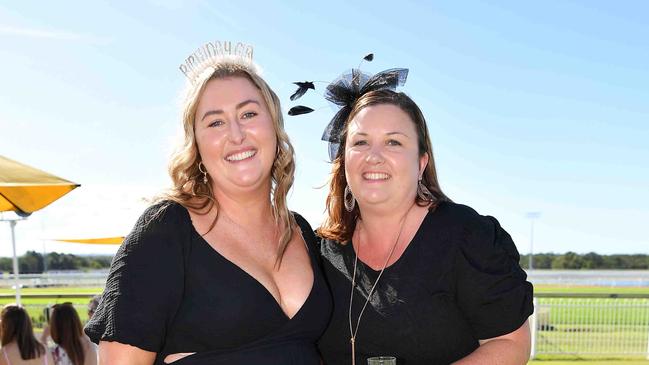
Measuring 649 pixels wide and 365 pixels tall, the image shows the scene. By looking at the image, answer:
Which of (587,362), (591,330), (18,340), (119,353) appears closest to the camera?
(119,353)

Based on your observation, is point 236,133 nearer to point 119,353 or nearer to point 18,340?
point 119,353

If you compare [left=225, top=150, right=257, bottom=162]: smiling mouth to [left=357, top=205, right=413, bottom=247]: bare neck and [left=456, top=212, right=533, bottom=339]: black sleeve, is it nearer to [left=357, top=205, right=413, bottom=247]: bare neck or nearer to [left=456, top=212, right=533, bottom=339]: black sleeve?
[left=357, top=205, right=413, bottom=247]: bare neck

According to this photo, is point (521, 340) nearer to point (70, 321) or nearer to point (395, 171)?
point (395, 171)

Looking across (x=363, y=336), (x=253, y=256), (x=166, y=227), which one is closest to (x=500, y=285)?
(x=363, y=336)

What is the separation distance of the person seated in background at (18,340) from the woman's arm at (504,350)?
5.43 m

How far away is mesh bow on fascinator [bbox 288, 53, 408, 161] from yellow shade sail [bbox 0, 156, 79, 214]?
339cm

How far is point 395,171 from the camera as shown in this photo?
2420 mm

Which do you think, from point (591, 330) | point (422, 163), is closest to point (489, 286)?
point (422, 163)

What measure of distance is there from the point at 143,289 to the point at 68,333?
514cm

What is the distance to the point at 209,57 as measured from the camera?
237 cm

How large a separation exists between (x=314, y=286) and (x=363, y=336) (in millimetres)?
281

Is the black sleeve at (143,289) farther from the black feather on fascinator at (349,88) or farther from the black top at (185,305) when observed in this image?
the black feather on fascinator at (349,88)

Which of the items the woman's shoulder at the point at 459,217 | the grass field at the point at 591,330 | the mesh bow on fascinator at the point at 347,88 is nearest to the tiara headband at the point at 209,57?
the mesh bow on fascinator at the point at 347,88

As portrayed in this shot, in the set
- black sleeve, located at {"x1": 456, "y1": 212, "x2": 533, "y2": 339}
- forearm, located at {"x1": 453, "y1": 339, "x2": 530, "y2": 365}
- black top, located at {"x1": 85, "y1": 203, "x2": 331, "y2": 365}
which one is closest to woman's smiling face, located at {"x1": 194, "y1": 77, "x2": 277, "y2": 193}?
black top, located at {"x1": 85, "y1": 203, "x2": 331, "y2": 365}
